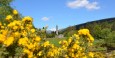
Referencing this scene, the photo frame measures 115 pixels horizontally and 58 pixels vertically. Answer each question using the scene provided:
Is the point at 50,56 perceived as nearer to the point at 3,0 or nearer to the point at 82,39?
the point at 82,39

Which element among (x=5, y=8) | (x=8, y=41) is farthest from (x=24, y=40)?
(x=5, y=8)

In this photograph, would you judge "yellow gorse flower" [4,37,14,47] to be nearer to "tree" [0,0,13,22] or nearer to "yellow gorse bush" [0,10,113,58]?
"yellow gorse bush" [0,10,113,58]

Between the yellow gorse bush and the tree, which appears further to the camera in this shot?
the tree

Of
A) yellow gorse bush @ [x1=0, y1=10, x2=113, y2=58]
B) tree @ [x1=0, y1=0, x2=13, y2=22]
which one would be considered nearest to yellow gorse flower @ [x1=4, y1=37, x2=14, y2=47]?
yellow gorse bush @ [x1=0, y1=10, x2=113, y2=58]

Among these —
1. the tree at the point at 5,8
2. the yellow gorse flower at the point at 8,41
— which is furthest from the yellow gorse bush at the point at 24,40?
the tree at the point at 5,8

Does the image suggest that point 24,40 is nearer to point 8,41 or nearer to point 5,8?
point 8,41

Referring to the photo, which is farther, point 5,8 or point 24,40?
point 5,8

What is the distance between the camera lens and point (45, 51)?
22.5ft

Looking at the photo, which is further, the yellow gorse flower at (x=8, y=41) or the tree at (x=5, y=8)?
the tree at (x=5, y=8)

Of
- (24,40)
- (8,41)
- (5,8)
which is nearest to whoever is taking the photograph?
(8,41)

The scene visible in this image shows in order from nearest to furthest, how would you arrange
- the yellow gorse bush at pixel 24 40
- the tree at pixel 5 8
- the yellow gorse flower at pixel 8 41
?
the yellow gorse flower at pixel 8 41
the yellow gorse bush at pixel 24 40
the tree at pixel 5 8

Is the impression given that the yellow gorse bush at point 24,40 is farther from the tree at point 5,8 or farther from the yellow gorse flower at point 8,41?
the tree at point 5,8

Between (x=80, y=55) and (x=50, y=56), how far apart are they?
1266 millimetres

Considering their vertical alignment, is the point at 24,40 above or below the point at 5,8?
below
